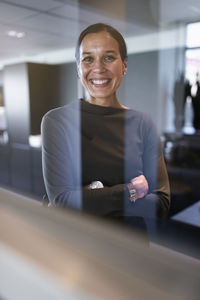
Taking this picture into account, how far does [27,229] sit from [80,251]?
24cm

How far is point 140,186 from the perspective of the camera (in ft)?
2.28

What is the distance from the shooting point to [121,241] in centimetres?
81


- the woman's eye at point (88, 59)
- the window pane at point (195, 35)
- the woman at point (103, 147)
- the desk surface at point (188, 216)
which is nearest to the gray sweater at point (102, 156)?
the woman at point (103, 147)

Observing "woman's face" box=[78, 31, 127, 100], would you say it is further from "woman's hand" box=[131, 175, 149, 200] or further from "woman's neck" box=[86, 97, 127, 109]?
"woman's hand" box=[131, 175, 149, 200]

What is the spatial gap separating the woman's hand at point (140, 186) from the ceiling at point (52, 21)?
0.38m

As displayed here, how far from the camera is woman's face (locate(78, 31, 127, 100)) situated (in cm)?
67

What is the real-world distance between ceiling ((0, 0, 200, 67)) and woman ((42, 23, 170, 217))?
8 centimetres

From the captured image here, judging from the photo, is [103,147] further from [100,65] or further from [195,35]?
[195,35]

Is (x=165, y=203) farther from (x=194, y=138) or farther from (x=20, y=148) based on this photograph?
(x=194, y=138)

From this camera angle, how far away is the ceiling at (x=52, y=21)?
752mm

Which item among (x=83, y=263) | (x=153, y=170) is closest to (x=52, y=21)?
(x=153, y=170)

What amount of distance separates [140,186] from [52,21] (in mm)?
584

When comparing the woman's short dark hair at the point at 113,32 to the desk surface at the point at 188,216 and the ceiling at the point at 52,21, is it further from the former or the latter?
the desk surface at the point at 188,216

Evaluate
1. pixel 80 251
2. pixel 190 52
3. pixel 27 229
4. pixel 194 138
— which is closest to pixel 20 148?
pixel 27 229
